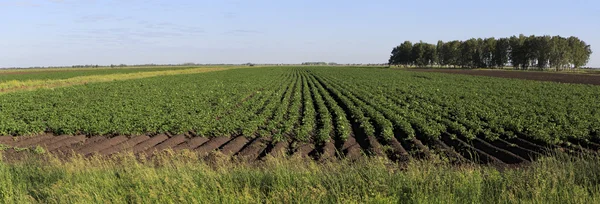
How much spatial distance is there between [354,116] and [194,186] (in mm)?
11911

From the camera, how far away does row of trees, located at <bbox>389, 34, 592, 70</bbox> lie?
4011 inches

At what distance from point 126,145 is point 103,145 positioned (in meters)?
0.77

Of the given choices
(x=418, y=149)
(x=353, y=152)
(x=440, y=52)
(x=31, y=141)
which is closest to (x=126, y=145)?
(x=31, y=141)

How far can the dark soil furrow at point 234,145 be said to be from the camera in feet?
34.6

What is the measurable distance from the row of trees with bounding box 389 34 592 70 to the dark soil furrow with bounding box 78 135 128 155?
116 metres

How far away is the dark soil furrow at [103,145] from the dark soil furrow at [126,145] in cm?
27

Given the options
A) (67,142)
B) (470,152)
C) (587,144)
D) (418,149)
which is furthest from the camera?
(67,142)

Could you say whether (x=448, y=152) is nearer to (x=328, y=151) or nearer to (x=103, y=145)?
(x=328, y=151)

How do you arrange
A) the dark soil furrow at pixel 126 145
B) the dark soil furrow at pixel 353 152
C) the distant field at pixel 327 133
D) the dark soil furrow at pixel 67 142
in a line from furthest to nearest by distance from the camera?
the dark soil furrow at pixel 67 142, the dark soil furrow at pixel 126 145, the distant field at pixel 327 133, the dark soil furrow at pixel 353 152

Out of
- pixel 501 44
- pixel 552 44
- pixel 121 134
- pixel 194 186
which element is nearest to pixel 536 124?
pixel 194 186

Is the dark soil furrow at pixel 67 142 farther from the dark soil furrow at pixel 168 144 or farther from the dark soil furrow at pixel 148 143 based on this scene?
the dark soil furrow at pixel 168 144

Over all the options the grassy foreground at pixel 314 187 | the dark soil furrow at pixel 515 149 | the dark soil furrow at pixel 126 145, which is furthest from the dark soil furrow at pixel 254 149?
the dark soil furrow at pixel 515 149

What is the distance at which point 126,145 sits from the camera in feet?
37.2

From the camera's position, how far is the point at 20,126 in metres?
13.8
